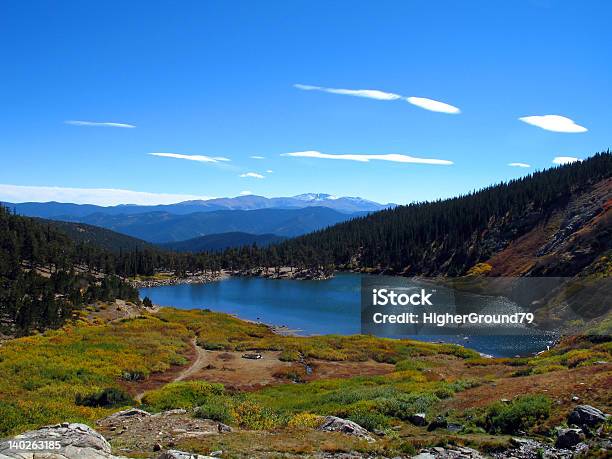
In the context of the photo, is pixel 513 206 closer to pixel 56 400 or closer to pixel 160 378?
pixel 160 378

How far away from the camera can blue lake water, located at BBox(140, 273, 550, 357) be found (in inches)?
3028

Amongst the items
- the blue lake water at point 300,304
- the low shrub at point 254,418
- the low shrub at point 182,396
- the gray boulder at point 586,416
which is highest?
the gray boulder at point 586,416

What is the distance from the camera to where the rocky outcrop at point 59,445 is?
13406 mm

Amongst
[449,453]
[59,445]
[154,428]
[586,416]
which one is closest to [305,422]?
[154,428]

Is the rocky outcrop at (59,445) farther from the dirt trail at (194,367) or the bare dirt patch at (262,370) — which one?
the bare dirt patch at (262,370)

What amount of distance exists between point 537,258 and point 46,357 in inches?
5190

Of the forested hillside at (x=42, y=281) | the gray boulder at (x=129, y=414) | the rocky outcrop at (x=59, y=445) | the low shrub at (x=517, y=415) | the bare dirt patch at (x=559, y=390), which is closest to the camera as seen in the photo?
the rocky outcrop at (x=59, y=445)

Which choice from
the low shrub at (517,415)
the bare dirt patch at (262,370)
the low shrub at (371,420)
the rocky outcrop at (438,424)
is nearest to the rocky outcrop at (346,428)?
the low shrub at (371,420)

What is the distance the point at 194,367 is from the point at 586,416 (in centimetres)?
4073

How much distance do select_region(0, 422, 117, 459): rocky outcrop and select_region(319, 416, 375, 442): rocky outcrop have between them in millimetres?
10506

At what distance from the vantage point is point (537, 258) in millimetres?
134250

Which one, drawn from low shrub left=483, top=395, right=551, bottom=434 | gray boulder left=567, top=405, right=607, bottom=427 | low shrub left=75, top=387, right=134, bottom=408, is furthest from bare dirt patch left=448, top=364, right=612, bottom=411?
low shrub left=75, top=387, right=134, bottom=408

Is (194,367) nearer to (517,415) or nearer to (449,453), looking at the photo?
(517,415)

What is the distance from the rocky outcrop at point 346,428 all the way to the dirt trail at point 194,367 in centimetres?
1830
